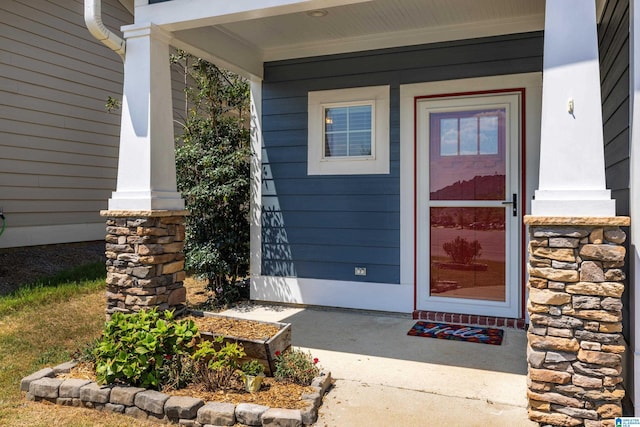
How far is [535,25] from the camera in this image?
402 cm

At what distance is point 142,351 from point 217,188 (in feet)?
8.14

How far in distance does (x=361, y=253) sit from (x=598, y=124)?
2710 mm

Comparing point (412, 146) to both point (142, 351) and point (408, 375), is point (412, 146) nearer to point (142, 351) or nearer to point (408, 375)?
point (408, 375)

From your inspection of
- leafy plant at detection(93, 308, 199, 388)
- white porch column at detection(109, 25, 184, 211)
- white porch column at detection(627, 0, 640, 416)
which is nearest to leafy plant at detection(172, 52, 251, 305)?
white porch column at detection(109, 25, 184, 211)

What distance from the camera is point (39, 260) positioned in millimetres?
5480

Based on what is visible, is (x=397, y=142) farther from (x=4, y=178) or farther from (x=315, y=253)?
(x=4, y=178)

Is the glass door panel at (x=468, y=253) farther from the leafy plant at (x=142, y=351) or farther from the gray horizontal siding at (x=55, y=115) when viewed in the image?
the gray horizontal siding at (x=55, y=115)

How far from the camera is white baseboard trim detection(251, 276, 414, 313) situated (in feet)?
14.9

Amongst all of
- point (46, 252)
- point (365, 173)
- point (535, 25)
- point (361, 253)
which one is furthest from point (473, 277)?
point (46, 252)

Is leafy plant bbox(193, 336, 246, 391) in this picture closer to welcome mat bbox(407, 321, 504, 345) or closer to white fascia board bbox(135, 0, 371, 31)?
welcome mat bbox(407, 321, 504, 345)

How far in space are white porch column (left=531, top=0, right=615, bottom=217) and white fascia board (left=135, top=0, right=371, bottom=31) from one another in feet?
4.54

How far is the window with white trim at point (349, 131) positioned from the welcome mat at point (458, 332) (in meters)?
1.55

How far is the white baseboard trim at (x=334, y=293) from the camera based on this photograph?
4.55m

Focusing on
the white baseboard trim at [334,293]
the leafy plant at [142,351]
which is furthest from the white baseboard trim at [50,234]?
the leafy plant at [142,351]
